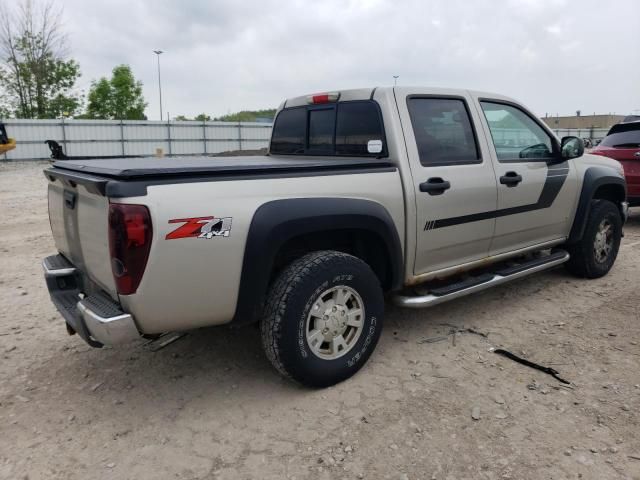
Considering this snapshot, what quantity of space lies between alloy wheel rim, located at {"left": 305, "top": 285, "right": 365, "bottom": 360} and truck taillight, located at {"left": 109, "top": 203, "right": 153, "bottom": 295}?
1016 millimetres

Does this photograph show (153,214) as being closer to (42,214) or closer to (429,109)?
(429,109)

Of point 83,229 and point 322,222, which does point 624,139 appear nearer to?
point 322,222

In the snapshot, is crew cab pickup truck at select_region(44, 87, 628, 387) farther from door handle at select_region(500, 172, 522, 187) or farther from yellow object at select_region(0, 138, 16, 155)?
yellow object at select_region(0, 138, 16, 155)

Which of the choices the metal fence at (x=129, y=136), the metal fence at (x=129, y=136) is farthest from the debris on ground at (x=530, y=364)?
the metal fence at (x=129, y=136)

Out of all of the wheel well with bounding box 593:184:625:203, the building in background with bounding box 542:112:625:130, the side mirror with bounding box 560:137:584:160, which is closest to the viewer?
the side mirror with bounding box 560:137:584:160

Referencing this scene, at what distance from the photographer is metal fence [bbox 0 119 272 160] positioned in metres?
23.7

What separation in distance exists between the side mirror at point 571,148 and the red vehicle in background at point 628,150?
398 cm

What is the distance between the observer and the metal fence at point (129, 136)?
2369 cm

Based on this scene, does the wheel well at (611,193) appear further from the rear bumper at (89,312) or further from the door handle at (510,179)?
the rear bumper at (89,312)

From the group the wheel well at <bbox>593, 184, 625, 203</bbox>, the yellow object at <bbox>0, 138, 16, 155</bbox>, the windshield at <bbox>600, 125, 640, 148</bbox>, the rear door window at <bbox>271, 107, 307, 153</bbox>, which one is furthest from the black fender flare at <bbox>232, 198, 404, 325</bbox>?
the yellow object at <bbox>0, 138, 16, 155</bbox>

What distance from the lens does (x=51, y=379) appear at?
343 centimetres

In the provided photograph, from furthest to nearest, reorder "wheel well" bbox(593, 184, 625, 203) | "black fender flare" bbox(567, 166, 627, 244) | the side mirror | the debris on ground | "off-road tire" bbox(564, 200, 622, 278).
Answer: "wheel well" bbox(593, 184, 625, 203) → "off-road tire" bbox(564, 200, 622, 278) → "black fender flare" bbox(567, 166, 627, 244) → the side mirror → the debris on ground

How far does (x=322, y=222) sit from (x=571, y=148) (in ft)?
9.03

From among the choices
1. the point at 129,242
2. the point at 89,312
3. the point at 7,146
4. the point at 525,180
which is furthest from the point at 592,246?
the point at 7,146
